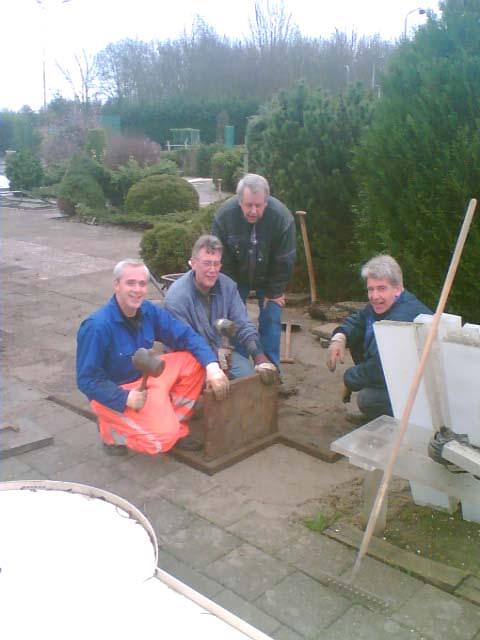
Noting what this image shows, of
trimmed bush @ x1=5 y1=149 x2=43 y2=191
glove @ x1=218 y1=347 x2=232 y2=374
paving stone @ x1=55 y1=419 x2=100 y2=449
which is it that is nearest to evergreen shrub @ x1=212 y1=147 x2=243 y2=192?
trimmed bush @ x1=5 y1=149 x2=43 y2=191

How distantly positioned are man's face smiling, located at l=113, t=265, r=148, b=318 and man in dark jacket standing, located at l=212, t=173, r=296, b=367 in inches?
45.8

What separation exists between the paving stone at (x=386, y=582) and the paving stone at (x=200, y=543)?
1.85 feet

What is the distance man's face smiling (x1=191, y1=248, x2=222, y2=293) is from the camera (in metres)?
4.09

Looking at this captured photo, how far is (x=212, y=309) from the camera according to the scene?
4.31 m

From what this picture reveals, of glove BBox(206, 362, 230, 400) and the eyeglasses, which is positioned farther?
the eyeglasses

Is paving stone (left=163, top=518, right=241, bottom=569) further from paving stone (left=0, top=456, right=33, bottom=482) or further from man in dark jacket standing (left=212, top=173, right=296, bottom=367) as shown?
man in dark jacket standing (left=212, top=173, right=296, bottom=367)

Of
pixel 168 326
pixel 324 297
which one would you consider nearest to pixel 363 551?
pixel 168 326

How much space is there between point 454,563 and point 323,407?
6.17ft

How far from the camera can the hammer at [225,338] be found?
4.21 meters

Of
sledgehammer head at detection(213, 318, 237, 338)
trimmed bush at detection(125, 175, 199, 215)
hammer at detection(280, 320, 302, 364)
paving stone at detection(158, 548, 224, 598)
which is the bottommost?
paving stone at detection(158, 548, 224, 598)

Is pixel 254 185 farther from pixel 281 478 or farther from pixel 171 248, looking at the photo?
pixel 171 248

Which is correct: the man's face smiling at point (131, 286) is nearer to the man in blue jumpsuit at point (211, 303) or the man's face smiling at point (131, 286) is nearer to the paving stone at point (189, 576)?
the man in blue jumpsuit at point (211, 303)

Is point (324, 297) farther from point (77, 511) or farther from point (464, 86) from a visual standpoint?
point (77, 511)

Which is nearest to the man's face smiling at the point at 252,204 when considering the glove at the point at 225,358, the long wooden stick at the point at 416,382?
the glove at the point at 225,358
